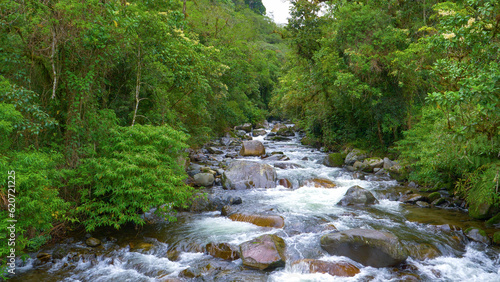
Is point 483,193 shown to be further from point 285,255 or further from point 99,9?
point 99,9

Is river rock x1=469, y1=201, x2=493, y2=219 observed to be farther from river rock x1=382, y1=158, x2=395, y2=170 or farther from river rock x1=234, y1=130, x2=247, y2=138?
river rock x1=234, y1=130, x2=247, y2=138

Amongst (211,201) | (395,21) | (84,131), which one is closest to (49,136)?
(84,131)

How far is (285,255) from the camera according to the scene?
6.66 metres

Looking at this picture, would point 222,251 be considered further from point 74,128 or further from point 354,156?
point 354,156

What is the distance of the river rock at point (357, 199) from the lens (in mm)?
10305

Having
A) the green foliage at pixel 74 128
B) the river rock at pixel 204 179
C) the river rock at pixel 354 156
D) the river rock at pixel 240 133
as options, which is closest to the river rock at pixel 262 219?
the green foliage at pixel 74 128

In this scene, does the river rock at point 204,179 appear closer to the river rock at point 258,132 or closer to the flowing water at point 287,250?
the flowing water at point 287,250

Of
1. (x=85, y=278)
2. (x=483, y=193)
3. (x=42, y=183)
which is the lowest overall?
(x=85, y=278)

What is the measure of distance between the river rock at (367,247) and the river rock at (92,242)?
5.33 m

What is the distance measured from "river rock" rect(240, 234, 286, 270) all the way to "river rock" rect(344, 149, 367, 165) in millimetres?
10368

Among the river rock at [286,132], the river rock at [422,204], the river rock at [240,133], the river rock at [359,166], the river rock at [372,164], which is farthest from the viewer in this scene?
the river rock at [286,132]

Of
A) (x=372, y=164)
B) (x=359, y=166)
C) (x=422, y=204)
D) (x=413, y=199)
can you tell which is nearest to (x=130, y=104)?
(x=413, y=199)

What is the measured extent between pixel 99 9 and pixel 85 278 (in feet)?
19.5

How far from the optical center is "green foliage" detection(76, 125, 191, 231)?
269 inches
